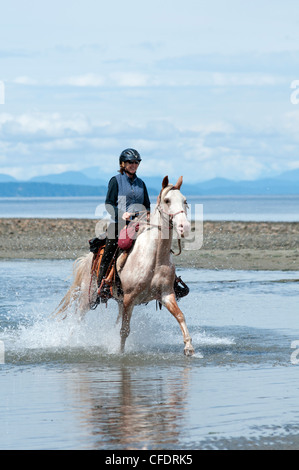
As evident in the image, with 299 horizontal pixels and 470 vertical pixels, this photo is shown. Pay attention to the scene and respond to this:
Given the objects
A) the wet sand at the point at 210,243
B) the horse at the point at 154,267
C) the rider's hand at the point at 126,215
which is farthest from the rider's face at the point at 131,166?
the wet sand at the point at 210,243

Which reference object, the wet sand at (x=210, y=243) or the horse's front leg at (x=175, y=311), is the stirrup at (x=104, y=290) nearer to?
the horse's front leg at (x=175, y=311)

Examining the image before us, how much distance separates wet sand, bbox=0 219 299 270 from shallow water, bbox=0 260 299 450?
35.0 ft

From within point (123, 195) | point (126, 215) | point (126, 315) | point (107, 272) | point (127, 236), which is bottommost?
point (126, 315)

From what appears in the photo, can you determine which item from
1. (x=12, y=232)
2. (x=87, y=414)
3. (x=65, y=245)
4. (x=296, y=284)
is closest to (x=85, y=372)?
(x=87, y=414)

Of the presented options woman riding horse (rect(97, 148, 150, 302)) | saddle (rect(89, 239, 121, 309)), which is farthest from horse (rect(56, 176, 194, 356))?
woman riding horse (rect(97, 148, 150, 302))

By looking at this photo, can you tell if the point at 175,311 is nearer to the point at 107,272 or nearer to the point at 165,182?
the point at 107,272

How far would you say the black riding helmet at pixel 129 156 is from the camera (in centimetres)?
1196

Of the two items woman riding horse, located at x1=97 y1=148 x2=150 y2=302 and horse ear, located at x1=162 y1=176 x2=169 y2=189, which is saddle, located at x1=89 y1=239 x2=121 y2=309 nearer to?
woman riding horse, located at x1=97 y1=148 x2=150 y2=302

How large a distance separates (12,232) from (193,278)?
2213cm

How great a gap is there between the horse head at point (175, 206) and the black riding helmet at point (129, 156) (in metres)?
1.14

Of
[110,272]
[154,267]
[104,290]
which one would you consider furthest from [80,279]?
[154,267]

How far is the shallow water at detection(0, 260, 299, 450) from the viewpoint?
7508 millimetres

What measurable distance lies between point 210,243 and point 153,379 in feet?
87.6

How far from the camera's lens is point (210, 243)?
1447 inches
